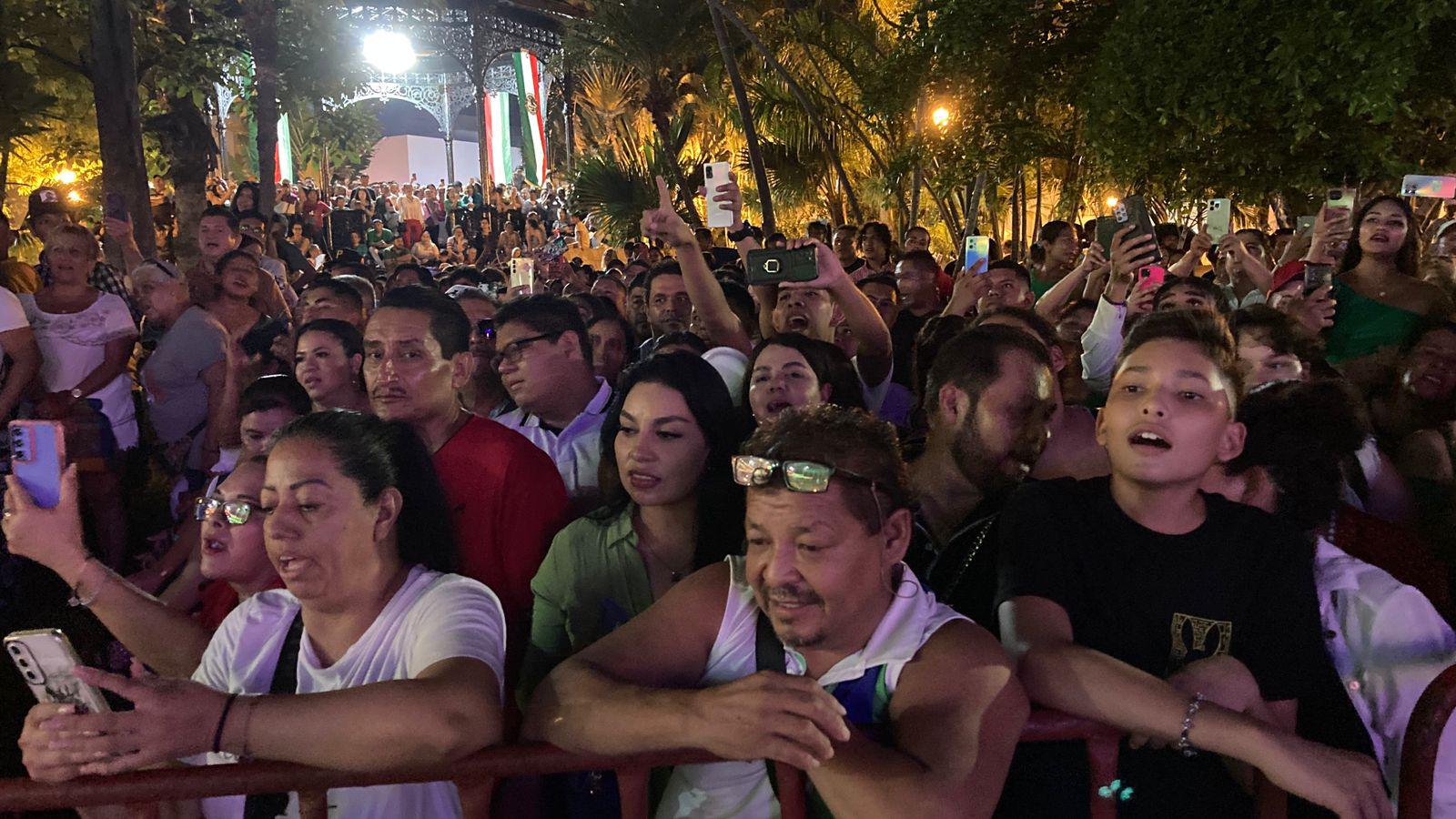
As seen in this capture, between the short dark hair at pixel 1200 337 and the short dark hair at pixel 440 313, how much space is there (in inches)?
87.4

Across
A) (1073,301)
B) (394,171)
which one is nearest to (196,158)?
(1073,301)

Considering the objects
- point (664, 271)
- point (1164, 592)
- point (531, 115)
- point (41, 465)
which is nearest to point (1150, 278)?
point (664, 271)

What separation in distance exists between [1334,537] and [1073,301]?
122 inches

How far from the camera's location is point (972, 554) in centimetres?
264

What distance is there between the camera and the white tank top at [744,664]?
6.72ft

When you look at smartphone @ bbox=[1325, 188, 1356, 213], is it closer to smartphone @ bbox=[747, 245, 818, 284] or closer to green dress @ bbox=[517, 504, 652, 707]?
smartphone @ bbox=[747, 245, 818, 284]

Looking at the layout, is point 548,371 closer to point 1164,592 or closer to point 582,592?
point 582,592

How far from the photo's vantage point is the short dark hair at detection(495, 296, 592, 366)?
4059 mm

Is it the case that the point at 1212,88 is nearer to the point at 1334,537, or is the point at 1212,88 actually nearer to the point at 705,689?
the point at 1334,537

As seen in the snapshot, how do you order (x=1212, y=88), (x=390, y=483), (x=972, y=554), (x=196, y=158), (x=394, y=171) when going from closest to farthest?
(x=390, y=483) < (x=972, y=554) < (x=1212, y=88) < (x=196, y=158) < (x=394, y=171)

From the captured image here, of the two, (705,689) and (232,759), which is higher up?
(705,689)

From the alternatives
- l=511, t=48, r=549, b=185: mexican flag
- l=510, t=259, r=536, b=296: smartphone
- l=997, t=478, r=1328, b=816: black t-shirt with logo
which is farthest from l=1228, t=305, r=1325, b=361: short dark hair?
l=511, t=48, r=549, b=185: mexican flag

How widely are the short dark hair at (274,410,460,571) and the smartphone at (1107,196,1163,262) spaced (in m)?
3.24

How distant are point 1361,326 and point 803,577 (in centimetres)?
452
